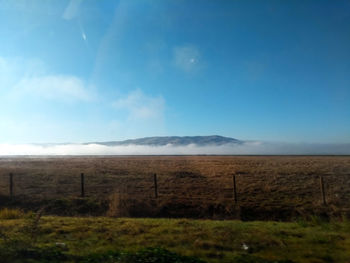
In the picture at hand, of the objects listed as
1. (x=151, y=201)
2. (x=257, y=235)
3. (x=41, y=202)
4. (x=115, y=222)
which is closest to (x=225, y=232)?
(x=257, y=235)

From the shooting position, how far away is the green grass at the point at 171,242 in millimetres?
6102

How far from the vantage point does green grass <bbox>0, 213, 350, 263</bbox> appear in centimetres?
610

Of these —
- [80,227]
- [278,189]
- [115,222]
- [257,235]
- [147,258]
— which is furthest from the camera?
[278,189]

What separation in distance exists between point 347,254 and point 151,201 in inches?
426

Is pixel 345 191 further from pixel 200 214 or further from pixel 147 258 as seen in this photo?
pixel 147 258

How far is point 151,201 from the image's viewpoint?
1556cm

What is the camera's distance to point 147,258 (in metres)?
5.79

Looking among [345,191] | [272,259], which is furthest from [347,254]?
[345,191]

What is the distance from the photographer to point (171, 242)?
762 centimetres

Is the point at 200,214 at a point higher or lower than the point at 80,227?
lower

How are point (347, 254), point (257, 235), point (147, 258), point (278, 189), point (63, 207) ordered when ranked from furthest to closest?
1. point (278, 189)
2. point (63, 207)
3. point (257, 235)
4. point (347, 254)
5. point (147, 258)

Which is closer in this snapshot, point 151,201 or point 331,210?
point 331,210

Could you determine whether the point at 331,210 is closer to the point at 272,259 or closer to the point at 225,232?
the point at 225,232

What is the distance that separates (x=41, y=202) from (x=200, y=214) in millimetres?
9614
